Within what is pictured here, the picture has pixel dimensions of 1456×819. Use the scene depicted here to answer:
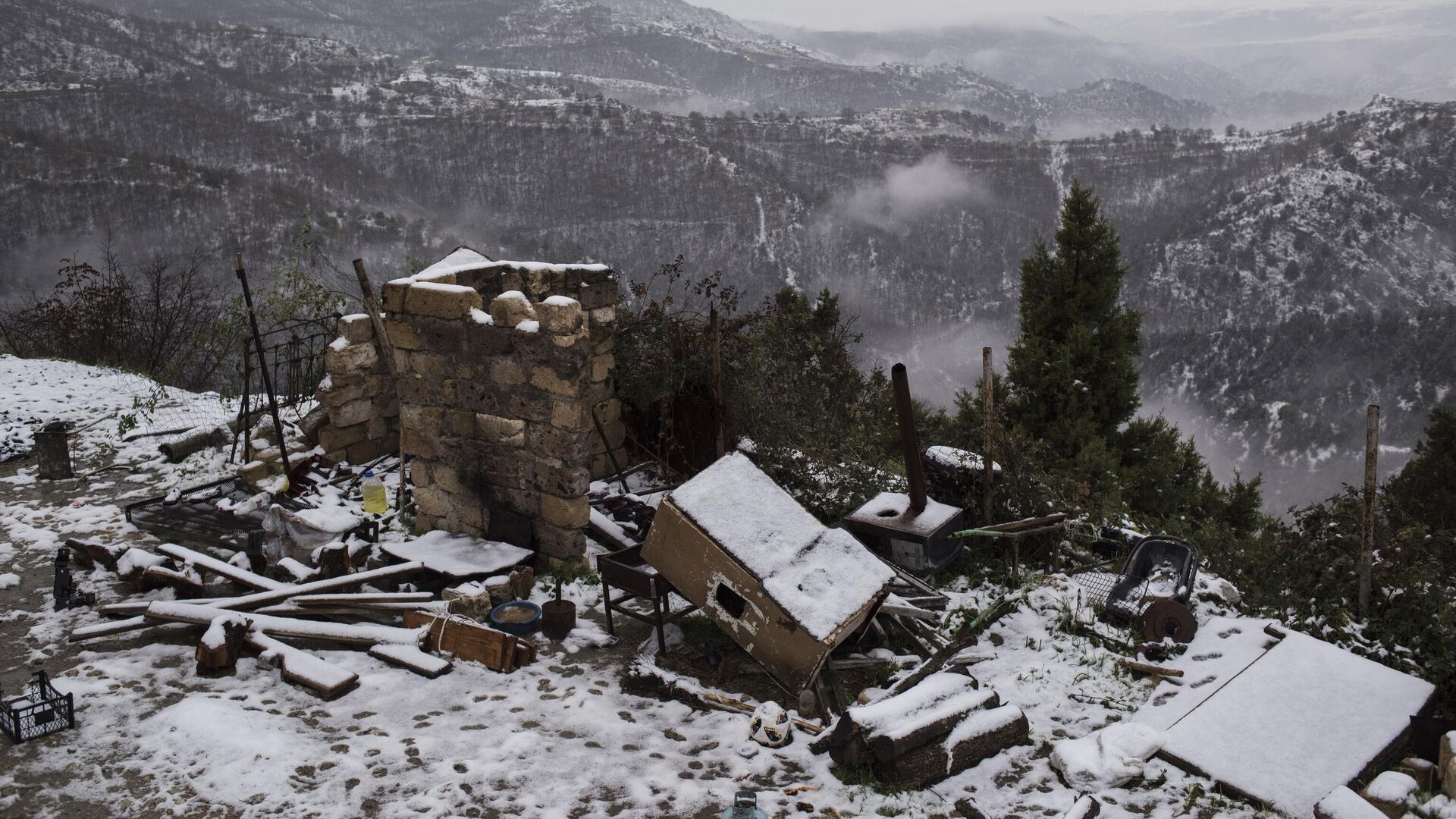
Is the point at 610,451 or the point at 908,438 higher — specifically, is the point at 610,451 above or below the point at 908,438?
below

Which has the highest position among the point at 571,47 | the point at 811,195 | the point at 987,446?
the point at 571,47

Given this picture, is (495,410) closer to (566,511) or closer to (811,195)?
(566,511)

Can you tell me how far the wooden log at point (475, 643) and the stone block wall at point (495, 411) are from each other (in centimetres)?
162

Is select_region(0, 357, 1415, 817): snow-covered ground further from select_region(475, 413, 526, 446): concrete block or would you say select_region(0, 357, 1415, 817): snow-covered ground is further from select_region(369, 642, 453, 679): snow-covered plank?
select_region(475, 413, 526, 446): concrete block

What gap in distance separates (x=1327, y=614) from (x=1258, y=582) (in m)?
0.82

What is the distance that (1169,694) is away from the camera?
222 inches

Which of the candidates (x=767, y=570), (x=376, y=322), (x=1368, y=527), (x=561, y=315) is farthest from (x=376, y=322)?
(x=1368, y=527)

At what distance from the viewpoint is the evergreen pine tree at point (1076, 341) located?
66.1 ft

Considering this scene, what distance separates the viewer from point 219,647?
5738 mm

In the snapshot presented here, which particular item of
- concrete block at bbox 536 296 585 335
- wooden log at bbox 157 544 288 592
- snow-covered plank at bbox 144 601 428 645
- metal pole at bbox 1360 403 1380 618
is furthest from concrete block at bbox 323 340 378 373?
metal pole at bbox 1360 403 1380 618

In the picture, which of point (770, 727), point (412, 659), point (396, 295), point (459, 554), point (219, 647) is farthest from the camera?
point (396, 295)

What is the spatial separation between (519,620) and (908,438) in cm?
324

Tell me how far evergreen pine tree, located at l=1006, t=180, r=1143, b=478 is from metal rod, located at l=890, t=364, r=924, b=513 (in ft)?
43.1

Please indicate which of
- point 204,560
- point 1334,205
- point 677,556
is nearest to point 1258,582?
point 677,556
